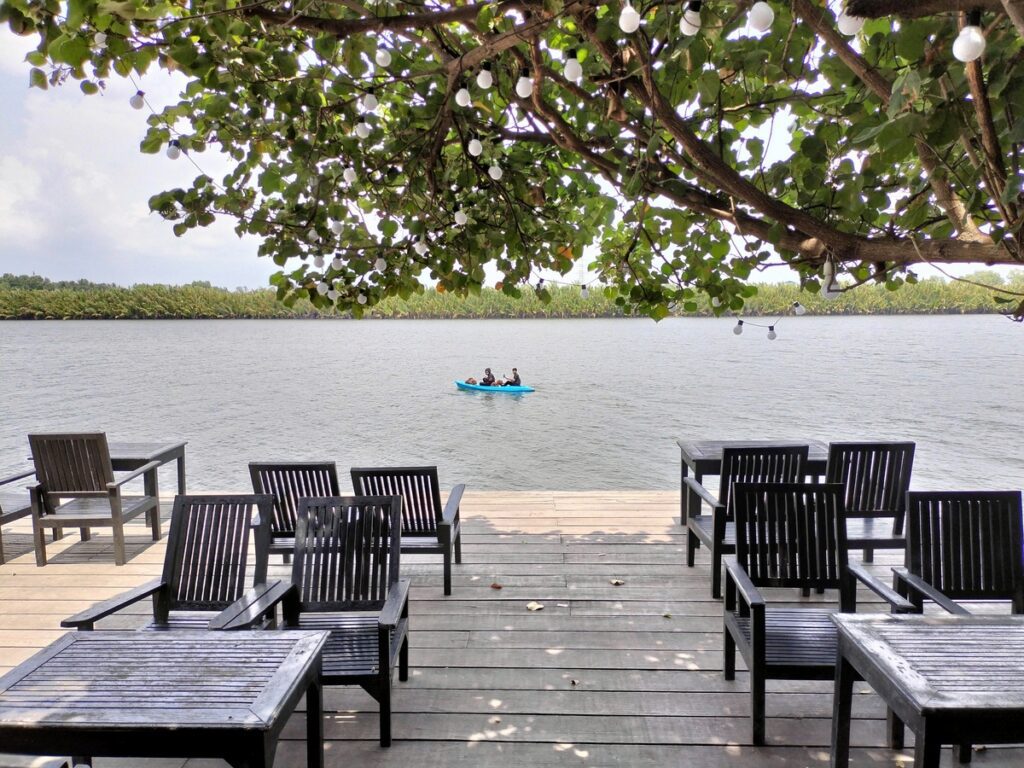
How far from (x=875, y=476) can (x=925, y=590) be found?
1696 mm

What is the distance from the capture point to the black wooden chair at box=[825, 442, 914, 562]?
13.5ft

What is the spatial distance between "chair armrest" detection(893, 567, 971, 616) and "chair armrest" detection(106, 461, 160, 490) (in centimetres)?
479

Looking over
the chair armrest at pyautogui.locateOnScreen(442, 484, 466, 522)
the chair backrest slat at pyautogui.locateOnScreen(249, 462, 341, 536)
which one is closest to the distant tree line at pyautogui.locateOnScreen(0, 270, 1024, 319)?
the chair armrest at pyautogui.locateOnScreen(442, 484, 466, 522)

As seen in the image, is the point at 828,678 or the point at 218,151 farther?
the point at 218,151

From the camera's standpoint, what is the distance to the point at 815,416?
21.0m

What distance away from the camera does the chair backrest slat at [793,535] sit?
3.01 meters

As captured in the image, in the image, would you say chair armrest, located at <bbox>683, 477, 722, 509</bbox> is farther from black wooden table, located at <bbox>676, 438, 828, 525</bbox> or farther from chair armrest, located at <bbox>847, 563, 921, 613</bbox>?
chair armrest, located at <bbox>847, 563, 921, 613</bbox>

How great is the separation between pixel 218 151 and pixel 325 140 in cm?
60

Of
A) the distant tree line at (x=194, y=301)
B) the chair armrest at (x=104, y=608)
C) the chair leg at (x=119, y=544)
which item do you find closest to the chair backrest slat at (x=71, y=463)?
the chair leg at (x=119, y=544)

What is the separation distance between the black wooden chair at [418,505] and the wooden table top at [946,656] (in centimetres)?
236

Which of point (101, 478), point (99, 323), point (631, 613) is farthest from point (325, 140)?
point (99, 323)

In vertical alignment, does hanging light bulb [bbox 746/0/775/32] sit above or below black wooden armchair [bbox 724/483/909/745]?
above

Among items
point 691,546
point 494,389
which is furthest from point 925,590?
point 494,389

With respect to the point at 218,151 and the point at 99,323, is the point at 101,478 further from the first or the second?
the point at 99,323
